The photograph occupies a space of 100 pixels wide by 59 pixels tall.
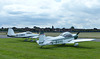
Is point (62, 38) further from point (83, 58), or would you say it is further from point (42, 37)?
point (83, 58)

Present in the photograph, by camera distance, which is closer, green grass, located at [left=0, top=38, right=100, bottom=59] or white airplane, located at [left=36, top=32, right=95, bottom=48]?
green grass, located at [left=0, top=38, right=100, bottom=59]

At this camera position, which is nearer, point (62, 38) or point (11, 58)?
point (11, 58)

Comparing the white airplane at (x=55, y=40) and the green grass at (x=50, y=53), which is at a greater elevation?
the white airplane at (x=55, y=40)

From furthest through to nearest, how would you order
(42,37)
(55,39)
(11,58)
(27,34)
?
(27,34), (55,39), (42,37), (11,58)

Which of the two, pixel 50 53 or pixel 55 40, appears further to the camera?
pixel 55 40

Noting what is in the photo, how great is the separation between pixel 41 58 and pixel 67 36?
10546 mm

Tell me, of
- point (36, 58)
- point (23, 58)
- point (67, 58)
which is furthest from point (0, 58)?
point (67, 58)

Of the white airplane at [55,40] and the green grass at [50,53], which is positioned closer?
the green grass at [50,53]

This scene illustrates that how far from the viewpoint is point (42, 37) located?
17.6 m

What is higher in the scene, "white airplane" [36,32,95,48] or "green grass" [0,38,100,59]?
"white airplane" [36,32,95,48]

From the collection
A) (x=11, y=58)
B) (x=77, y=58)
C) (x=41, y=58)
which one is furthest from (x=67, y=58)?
(x=11, y=58)

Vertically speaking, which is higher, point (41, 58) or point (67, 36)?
point (67, 36)

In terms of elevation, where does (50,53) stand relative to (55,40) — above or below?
below

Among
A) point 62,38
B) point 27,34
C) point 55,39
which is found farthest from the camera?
point 27,34
